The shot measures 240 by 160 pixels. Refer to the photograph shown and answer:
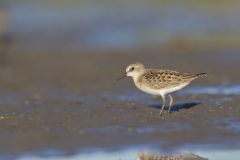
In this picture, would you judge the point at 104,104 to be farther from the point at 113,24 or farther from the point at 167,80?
the point at 113,24

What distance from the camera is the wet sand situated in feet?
40.5

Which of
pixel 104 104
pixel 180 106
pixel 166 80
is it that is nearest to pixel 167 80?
pixel 166 80

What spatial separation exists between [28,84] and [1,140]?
5.84m

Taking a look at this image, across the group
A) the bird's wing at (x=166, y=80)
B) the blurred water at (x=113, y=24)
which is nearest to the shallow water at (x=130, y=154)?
the bird's wing at (x=166, y=80)

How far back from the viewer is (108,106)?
48.4ft

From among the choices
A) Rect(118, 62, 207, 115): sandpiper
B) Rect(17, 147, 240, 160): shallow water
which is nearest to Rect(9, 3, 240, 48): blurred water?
Rect(118, 62, 207, 115): sandpiper

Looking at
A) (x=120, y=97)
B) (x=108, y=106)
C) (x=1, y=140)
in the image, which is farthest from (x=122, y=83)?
(x=1, y=140)

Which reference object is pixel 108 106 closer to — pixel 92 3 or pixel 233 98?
pixel 233 98

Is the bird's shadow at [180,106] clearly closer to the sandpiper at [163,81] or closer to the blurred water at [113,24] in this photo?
the sandpiper at [163,81]

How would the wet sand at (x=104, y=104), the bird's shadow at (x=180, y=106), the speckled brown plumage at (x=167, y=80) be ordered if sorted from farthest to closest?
the bird's shadow at (x=180, y=106), the speckled brown plumage at (x=167, y=80), the wet sand at (x=104, y=104)

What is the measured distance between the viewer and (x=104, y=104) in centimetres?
1503

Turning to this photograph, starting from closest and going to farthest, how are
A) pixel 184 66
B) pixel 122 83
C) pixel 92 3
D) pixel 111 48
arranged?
1. pixel 122 83
2. pixel 184 66
3. pixel 111 48
4. pixel 92 3

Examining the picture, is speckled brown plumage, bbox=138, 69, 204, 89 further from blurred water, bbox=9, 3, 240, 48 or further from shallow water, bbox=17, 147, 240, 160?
blurred water, bbox=9, 3, 240, 48

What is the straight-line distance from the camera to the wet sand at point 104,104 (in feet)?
40.5
